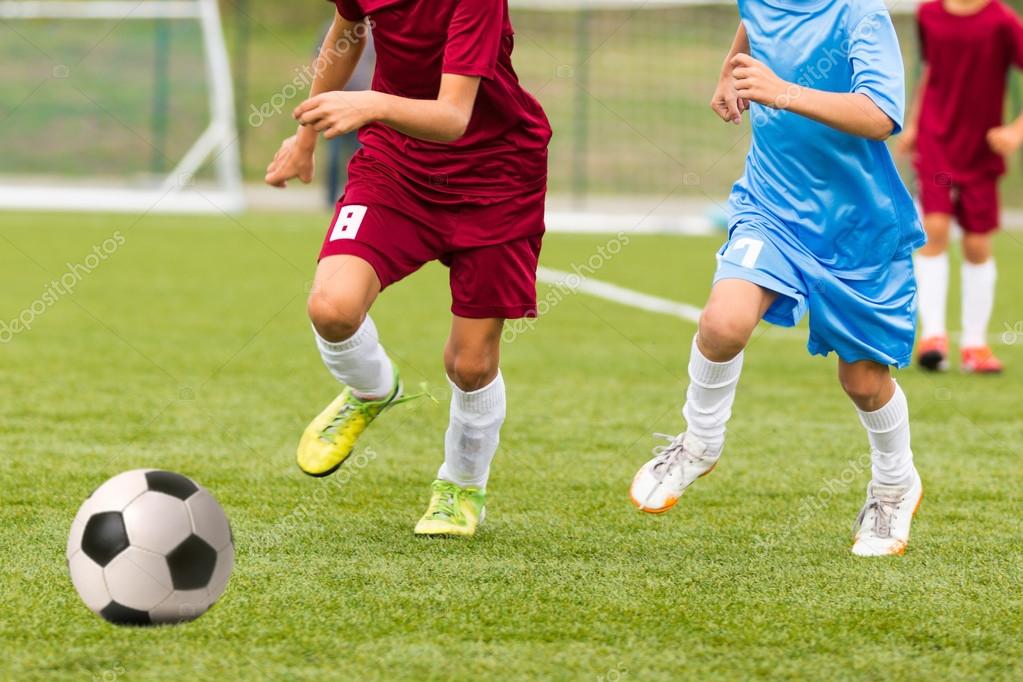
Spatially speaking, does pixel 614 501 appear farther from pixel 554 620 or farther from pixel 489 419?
pixel 554 620

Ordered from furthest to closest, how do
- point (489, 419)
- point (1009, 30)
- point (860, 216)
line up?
point (1009, 30), point (489, 419), point (860, 216)

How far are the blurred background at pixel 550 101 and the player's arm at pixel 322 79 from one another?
1500cm

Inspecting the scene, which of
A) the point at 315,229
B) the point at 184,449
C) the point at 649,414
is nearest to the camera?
the point at 184,449

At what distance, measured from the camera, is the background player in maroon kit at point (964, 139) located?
26.3ft

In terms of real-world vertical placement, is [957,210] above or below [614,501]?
below

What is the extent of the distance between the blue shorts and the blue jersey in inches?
1.5

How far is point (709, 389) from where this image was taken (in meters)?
4.02

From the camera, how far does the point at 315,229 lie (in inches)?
647

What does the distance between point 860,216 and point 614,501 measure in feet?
4.17

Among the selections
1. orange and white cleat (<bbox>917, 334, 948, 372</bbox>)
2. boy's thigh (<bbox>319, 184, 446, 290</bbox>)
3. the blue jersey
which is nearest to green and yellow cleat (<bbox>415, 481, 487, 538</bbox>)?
boy's thigh (<bbox>319, 184, 446, 290</bbox>)

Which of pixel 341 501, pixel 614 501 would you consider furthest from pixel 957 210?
pixel 341 501

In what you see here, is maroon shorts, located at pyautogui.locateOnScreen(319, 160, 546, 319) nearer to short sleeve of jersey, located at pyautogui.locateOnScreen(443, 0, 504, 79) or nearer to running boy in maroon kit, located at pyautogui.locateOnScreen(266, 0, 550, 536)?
running boy in maroon kit, located at pyautogui.locateOnScreen(266, 0, 550, 536)

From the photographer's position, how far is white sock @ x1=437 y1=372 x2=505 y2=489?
4398 millimetres

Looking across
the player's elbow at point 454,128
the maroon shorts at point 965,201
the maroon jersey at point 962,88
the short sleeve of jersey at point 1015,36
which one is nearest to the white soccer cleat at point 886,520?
the player's elbow at point 454,128
